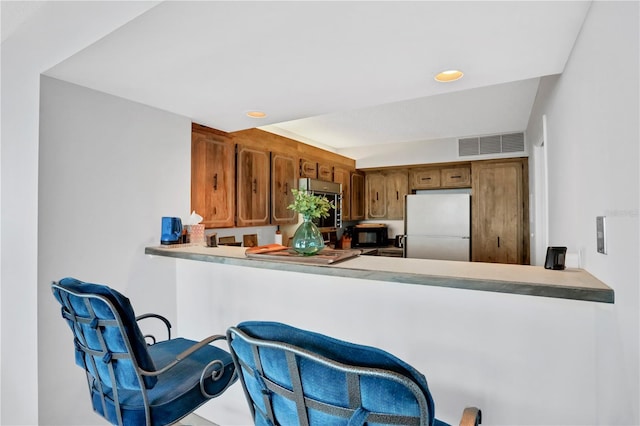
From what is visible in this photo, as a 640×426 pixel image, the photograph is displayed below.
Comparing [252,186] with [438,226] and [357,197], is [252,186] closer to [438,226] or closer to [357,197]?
[357,197]

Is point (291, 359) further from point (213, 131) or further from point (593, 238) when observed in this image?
point (213, 131)

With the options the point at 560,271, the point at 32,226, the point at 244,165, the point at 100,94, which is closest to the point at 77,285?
Result: the point at 32,226

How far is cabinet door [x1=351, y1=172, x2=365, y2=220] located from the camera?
4.96 meters

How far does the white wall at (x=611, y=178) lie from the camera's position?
2.57 ft

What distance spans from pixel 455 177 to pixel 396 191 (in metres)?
0.86

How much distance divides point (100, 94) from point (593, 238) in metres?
2.48

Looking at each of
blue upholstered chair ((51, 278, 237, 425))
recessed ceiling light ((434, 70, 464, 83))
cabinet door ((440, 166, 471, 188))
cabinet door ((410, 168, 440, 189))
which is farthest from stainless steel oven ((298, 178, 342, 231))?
blue upholstered chair ((51, 278, 237, 425))

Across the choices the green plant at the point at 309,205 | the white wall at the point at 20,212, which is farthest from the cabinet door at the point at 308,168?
the white wall at the point at 20,212

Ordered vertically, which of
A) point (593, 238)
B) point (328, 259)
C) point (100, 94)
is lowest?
point (328, 259)

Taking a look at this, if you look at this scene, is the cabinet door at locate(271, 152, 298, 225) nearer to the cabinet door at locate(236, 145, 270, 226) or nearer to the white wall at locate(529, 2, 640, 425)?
the cabinet door at locate(236, 145, 270, 226)

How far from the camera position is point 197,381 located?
1266 mm

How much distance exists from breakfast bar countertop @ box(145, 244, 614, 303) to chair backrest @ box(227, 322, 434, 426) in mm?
596

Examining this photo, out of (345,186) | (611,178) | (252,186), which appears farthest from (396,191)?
(611,178)

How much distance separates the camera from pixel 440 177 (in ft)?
15.2
